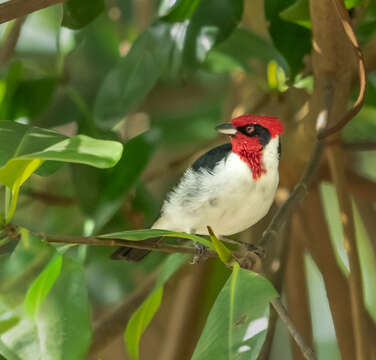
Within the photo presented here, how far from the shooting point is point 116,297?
2.11 metres

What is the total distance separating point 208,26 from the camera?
121cm

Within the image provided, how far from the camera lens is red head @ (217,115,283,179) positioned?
1213mm

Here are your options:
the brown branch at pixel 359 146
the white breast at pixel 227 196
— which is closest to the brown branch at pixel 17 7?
the white breast at pixel 227 196

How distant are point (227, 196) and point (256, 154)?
0.10 metres

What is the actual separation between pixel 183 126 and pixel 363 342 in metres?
1.09

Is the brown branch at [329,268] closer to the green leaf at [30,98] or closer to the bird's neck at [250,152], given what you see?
the bird's neck at [250,152]

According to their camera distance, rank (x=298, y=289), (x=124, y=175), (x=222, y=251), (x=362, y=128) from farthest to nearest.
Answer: (x=362, y=128), (x=298, y=289), (x=124, y=175), (x=222, y=251)

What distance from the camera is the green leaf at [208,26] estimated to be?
121 centimetres

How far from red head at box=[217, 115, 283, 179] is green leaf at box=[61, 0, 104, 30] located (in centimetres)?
28

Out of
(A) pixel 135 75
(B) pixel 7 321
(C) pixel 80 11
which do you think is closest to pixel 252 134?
(A) pixel 135 75

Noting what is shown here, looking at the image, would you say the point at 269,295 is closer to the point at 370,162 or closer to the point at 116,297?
the point at 116,297

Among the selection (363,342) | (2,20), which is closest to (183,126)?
(363,342)

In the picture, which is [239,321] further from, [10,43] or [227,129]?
[10,43]

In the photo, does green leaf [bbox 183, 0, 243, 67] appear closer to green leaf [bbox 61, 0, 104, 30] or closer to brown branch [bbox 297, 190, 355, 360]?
green leaf [bbox 61, 0, 104, 30]
